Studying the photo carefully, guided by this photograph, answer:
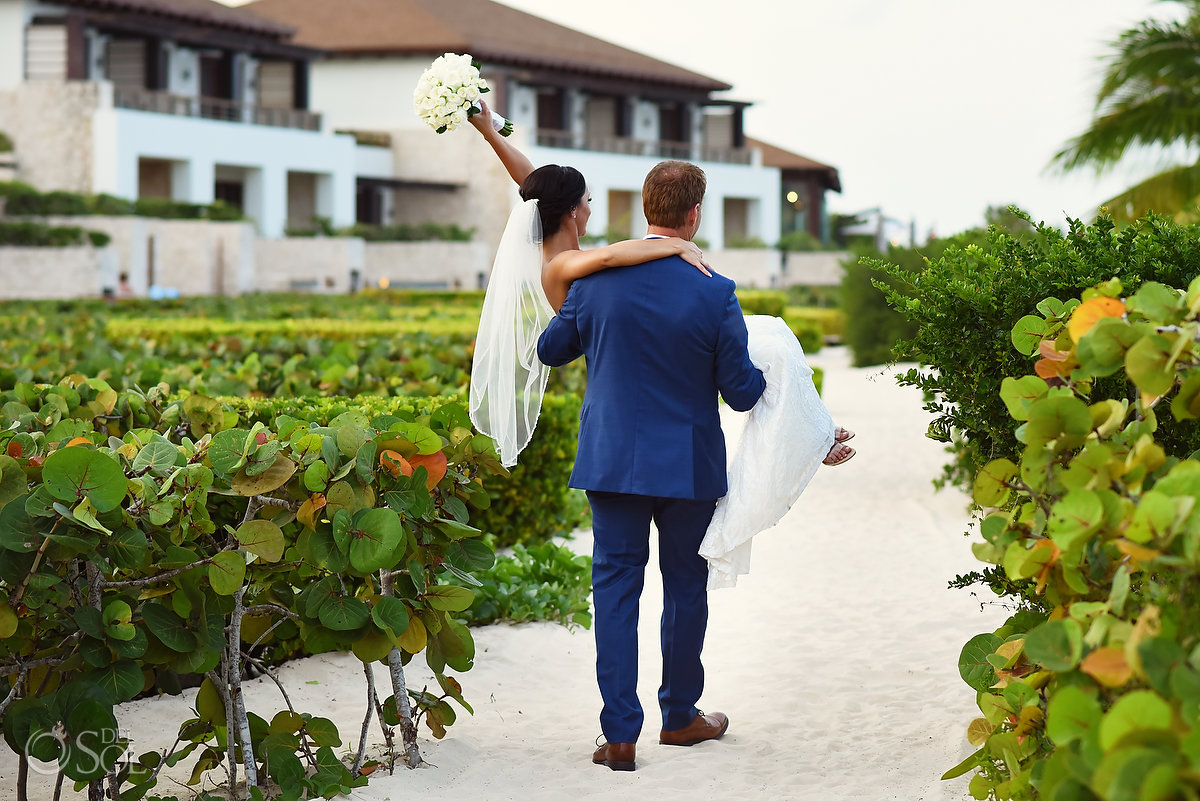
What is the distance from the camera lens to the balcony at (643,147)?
41344 mm

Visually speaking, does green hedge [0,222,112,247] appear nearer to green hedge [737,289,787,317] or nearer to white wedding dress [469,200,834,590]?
green hedge [737,289,787,317]

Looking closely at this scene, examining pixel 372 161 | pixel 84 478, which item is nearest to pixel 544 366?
pixel 84 478

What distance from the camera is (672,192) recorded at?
3664 mm

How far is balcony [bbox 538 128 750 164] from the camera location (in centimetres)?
4134

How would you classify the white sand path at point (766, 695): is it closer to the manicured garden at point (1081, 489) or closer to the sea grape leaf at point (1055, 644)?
the manicured garden at point (1081, 489)

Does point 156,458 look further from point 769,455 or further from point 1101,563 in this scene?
point 1101,563

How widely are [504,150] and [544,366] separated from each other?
0.67 m

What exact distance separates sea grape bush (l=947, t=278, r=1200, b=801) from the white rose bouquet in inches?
70.6

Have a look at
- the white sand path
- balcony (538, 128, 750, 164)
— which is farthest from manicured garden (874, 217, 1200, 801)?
balcony (538, 128, 750, 164)

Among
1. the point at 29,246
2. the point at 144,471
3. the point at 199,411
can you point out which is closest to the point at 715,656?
the point at 199,411

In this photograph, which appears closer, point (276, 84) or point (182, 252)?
point (182, 252)

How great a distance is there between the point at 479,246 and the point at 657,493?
3391 cm

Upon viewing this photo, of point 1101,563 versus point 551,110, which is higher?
point 551,110

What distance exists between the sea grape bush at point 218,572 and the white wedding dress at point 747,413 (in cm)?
33
